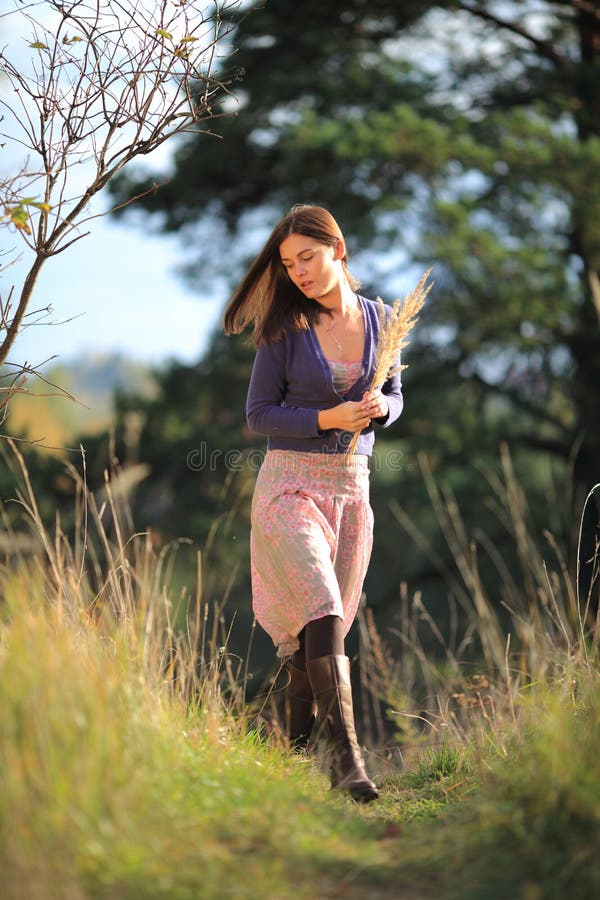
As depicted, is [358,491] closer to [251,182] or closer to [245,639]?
[251,182]

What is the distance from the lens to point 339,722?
2754 mm

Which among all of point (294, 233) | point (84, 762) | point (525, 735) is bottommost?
point (525, 735)

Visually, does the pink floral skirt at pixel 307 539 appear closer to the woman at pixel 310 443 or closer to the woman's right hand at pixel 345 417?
the woman at pixel 310 443

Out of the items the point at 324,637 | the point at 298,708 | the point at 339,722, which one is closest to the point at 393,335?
the point at 324,637

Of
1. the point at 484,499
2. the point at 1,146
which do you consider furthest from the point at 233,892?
the point at 484,499

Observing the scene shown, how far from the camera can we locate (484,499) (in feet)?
24.6

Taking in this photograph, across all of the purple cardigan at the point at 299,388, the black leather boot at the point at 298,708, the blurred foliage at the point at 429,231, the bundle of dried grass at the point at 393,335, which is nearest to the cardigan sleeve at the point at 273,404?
the purple cardigan at the point at 299,388

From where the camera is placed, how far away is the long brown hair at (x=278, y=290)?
9.96ft

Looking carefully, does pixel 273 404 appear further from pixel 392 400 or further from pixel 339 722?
pixel 339 722

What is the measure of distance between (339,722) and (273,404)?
96cm

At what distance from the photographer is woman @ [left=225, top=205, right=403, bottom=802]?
286 cm

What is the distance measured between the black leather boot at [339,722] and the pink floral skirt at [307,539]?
0.15 metres

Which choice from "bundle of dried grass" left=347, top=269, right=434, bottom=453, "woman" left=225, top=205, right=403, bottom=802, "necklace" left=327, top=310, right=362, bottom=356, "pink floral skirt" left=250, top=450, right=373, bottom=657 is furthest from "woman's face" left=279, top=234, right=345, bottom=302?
"pink floral skirt" left=250, top=450, right=373, bottom=657

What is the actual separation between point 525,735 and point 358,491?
0.86m
